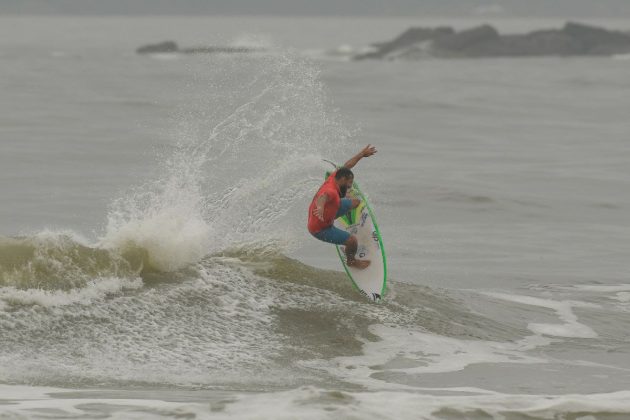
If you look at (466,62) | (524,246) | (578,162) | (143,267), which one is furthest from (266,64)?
(143,267)

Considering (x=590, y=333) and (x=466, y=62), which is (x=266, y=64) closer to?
(x=466, y=62)

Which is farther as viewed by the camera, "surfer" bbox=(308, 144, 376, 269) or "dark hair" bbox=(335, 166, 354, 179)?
"dark hair" bbox=(335, 166, 354, 179)

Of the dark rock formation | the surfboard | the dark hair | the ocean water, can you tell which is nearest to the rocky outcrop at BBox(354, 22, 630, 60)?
the dark rock formation

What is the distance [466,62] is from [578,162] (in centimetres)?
4833

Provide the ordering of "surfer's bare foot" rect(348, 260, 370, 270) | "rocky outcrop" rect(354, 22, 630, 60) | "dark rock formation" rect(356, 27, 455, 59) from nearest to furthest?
"surfer's bare foot" rect(348, 260, 370, 270)
"rocky outcrop" rect(354, 22, 630, 60)
"dark rock formation" rect(356, 27, 455, 59)

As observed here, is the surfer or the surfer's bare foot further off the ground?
the surfer

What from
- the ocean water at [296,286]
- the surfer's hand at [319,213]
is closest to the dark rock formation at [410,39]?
the ocean water at [296,286]

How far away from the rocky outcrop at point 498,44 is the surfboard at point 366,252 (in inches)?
2771

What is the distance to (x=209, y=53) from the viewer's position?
3716 inches

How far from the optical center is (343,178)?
47.2 feet

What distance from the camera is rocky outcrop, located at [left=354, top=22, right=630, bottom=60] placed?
86.2 m

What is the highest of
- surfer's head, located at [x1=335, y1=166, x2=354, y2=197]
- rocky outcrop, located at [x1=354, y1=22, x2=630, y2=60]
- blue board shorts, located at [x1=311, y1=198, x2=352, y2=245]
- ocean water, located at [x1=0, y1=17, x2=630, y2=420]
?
rocky outcrop, located at [x1=354, y1=22, x2=630, y2=60]

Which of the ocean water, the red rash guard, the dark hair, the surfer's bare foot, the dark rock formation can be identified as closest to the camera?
the ocean water

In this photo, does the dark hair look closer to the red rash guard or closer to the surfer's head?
the surfer's head
